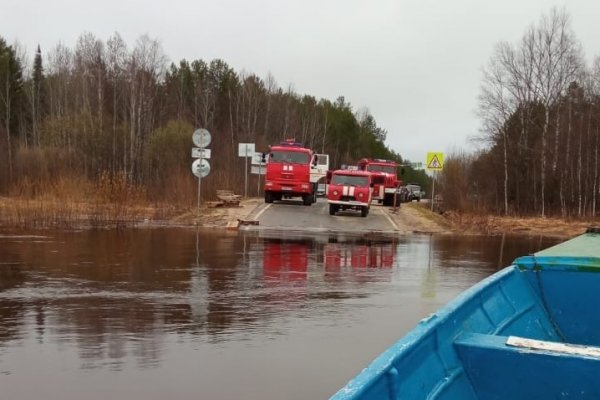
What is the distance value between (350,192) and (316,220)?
9.01ft

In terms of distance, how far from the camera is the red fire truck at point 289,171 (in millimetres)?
30297

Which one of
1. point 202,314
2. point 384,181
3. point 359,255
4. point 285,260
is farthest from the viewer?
point 384,181

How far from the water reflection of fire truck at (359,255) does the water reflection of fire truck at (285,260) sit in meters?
0.62

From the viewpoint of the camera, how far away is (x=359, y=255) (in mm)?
14844

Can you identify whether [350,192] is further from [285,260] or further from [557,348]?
[557,348]

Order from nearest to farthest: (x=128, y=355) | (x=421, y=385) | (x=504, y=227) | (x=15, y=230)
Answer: (x=421, y=385)
(x=128, y=355)
(x=15, y=230)
(x=504, y=227)

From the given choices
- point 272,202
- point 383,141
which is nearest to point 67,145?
point 272,202

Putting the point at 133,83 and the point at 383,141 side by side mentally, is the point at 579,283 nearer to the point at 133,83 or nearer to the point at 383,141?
the point at 133,83

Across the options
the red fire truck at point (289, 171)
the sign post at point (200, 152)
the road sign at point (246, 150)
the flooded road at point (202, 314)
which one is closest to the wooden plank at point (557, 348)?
the flooded road at point (202, 314)

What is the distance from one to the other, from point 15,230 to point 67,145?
95.3 ft

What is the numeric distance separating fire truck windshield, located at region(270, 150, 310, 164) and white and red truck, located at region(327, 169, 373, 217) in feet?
9.48

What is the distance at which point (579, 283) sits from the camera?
523 centimetres

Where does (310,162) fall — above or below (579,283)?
above

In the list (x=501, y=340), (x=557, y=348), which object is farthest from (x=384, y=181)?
(x=557, y=348)
